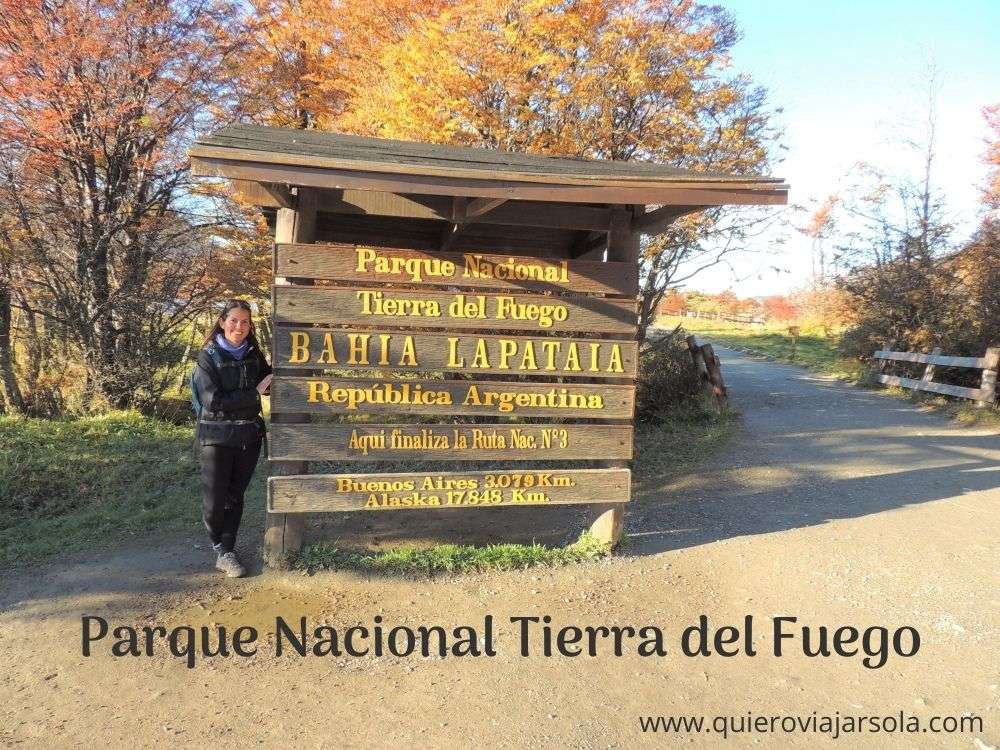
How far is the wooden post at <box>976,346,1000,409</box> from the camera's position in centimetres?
1069

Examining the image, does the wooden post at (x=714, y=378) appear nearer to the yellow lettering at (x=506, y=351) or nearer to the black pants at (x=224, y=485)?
the yellow lettering at (x=506, y=351)

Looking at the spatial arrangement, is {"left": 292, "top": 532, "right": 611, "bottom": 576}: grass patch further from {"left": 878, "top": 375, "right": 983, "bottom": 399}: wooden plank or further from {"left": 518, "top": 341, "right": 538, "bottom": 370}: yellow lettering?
{"left": 878, "top": 375, "right": 983, "bottom": 399}: wooden plank

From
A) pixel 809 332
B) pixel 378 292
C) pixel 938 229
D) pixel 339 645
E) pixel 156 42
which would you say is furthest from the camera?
pixel 809 332

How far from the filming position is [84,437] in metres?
8.01

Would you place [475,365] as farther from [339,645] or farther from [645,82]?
[645,82]

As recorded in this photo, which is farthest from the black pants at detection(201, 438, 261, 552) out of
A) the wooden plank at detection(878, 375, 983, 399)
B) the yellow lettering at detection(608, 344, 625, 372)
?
the wooden plank at detection(878, 375, 983, 399)

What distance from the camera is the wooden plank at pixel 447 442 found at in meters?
4.34

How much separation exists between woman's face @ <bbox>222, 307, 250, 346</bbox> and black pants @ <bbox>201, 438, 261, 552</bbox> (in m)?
0.70

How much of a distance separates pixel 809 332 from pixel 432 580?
30085mm

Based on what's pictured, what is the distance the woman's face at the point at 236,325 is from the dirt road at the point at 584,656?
1.56 metres

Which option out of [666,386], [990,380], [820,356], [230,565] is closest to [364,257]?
[230,565]

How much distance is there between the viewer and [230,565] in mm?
4449

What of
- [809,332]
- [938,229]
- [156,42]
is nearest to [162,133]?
[156,42]

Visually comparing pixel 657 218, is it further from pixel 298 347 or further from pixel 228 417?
pixel 228 417
